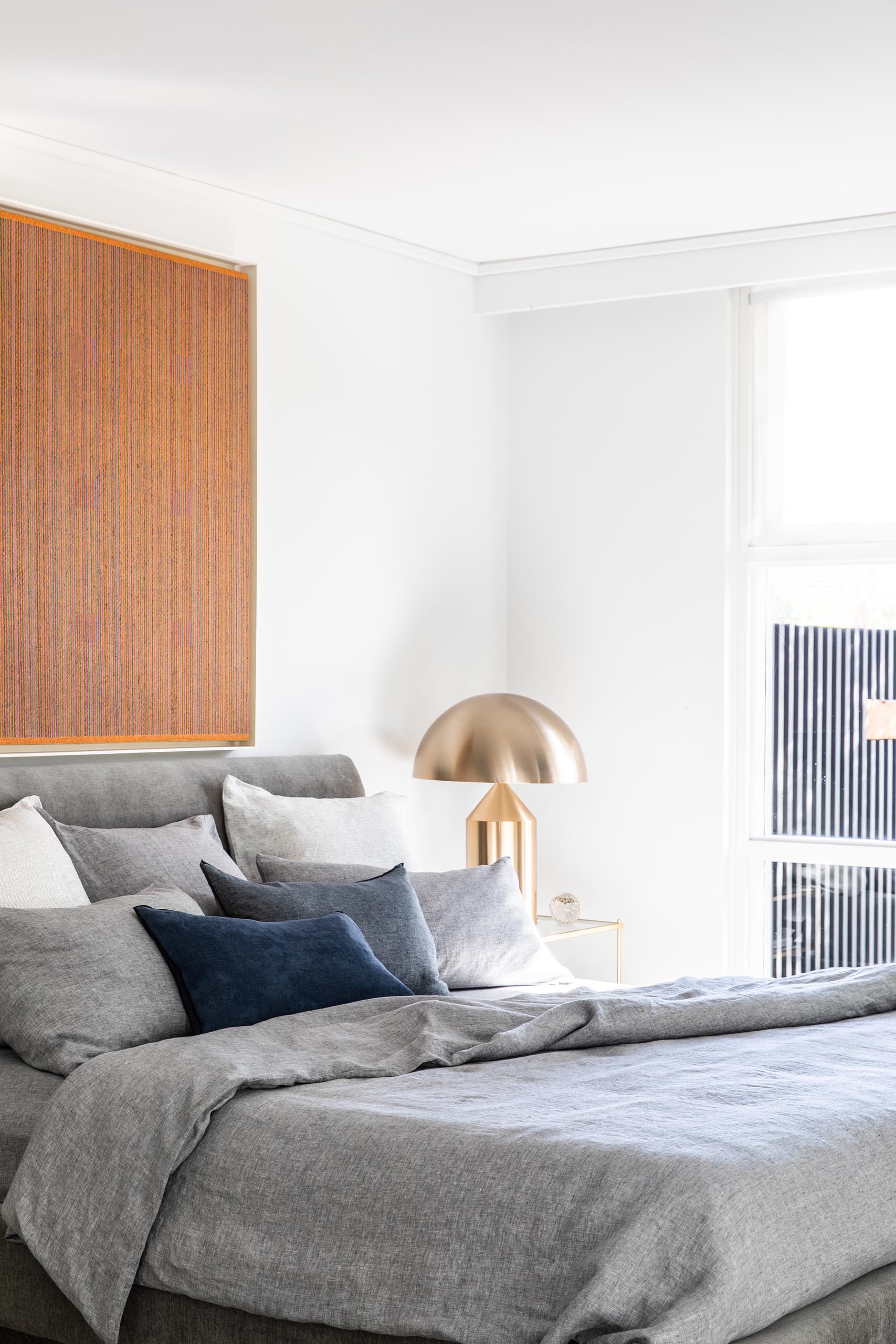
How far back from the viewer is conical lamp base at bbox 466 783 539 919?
5.01 meters

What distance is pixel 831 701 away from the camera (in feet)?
17.5

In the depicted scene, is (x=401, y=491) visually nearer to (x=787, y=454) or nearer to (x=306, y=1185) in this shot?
(x=787, y=454)

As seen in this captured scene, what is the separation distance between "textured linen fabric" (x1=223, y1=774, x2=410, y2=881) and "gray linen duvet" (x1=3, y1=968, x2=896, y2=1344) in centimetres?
109

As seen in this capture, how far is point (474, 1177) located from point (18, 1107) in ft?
3.31

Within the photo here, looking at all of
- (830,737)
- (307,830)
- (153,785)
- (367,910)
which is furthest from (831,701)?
(153,785)

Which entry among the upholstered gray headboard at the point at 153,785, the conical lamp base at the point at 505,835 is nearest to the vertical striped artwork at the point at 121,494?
the upholstered gray headboard at the point at 153,785

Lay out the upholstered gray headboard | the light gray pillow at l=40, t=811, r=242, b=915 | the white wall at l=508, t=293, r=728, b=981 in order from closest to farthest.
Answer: the light gray pillow at l=40, t=811, r=242, b=915
the upholstered gray headboard
the white wall at l=508, t=293, r=728, b=981

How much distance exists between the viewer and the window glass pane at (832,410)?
5.24 metres

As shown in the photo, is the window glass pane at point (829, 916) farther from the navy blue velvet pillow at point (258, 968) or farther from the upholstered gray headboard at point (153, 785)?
the navy blue velvet pillow at point (258, 968)

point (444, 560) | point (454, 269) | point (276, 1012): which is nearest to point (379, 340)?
point (454, 269)

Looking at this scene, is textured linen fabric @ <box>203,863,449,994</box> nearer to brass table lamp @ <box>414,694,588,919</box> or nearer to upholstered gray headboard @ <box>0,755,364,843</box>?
upholstered gray headboard @ <box>0,755,364,843</box>

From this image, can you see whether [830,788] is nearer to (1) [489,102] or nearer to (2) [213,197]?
(1) [489,102]

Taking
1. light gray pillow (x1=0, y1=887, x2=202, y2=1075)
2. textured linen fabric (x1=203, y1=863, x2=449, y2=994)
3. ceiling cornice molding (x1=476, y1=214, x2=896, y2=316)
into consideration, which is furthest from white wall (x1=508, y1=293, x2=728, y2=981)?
light gray pillow (x1=0, y1=887, x2=202, y2=1075)

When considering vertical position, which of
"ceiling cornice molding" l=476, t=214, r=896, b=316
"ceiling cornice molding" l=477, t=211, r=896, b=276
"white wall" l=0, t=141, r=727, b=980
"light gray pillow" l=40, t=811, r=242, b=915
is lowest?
"light gray pillow" l=40, t=811, r=242, b=915
